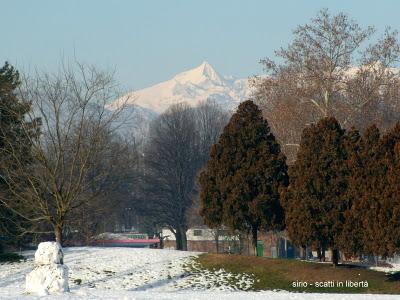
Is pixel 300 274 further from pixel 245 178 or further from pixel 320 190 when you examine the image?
pixel 245 178

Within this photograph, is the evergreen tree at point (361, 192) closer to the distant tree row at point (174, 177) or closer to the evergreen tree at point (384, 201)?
the evergreen tree at point (384, 201)

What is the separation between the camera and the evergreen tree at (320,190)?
46.0m

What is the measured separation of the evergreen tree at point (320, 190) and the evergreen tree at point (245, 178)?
286cm

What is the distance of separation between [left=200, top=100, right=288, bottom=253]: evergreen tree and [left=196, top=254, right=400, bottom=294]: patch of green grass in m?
3.08

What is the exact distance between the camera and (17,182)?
50.6 meters

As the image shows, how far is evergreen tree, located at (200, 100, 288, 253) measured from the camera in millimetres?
51062

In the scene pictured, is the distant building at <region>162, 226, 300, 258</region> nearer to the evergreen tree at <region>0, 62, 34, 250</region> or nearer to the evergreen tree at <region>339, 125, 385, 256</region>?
the evergreen tree at <region>0, 62, 34, 250</region>

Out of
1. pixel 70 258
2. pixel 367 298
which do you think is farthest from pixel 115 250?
pixel 367 298

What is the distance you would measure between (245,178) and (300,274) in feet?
25.9

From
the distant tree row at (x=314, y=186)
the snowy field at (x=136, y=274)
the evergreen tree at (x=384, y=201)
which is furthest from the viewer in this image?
the snowy field at (x=136, y=274)

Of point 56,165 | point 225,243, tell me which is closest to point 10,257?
point 56,165

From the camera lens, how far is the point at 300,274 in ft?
148

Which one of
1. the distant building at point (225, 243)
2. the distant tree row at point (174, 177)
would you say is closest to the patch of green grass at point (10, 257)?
the distant building at point (225, 243)

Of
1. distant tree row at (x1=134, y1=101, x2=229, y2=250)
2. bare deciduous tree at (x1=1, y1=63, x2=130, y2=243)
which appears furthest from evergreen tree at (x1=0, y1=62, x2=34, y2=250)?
distant tree row at (x1=134, y1=101, x2=229, y2=250)
